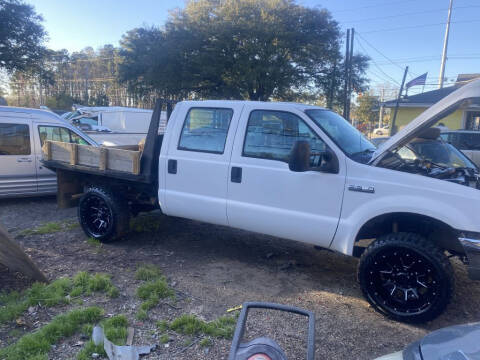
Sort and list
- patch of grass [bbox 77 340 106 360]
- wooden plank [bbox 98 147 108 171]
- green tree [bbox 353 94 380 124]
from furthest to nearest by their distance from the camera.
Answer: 1. green tree [bbox 353 94 380 124]
2. wooden plank [bbox 98 147 108 171]
3. patch of grass [bbox 77 340 106 360]

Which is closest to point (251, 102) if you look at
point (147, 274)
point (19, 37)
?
point (147, 274)

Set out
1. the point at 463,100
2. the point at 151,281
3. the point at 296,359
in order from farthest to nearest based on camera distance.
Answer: the point at 151,281
the point at 463,100
the point at 296,359

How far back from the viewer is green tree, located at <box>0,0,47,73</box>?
25781 mm

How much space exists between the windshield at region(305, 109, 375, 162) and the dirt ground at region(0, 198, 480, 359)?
5.05ft

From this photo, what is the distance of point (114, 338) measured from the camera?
119 inches

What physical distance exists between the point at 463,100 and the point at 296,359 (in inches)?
101

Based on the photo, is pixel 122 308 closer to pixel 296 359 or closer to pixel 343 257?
pixel 296 359

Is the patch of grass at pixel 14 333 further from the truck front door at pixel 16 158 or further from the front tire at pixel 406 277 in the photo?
the truck front door at pixel 16 158

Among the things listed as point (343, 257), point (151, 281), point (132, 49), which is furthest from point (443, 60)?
point (151, 281)

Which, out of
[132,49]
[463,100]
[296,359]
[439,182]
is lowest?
[296,359]

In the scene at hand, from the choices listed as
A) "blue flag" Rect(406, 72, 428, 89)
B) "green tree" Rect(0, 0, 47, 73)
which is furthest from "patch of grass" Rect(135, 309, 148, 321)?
"green tree" Rect(0, 0, 47, 73)

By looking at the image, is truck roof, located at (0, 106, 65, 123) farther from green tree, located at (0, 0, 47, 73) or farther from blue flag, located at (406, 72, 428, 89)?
green tree, located at (0, 0, 47, 73)

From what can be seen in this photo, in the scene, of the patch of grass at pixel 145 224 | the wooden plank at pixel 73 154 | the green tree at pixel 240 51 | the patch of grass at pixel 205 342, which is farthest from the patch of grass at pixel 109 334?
the green tree at pixel 240 51

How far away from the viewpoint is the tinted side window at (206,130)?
4367 mm
